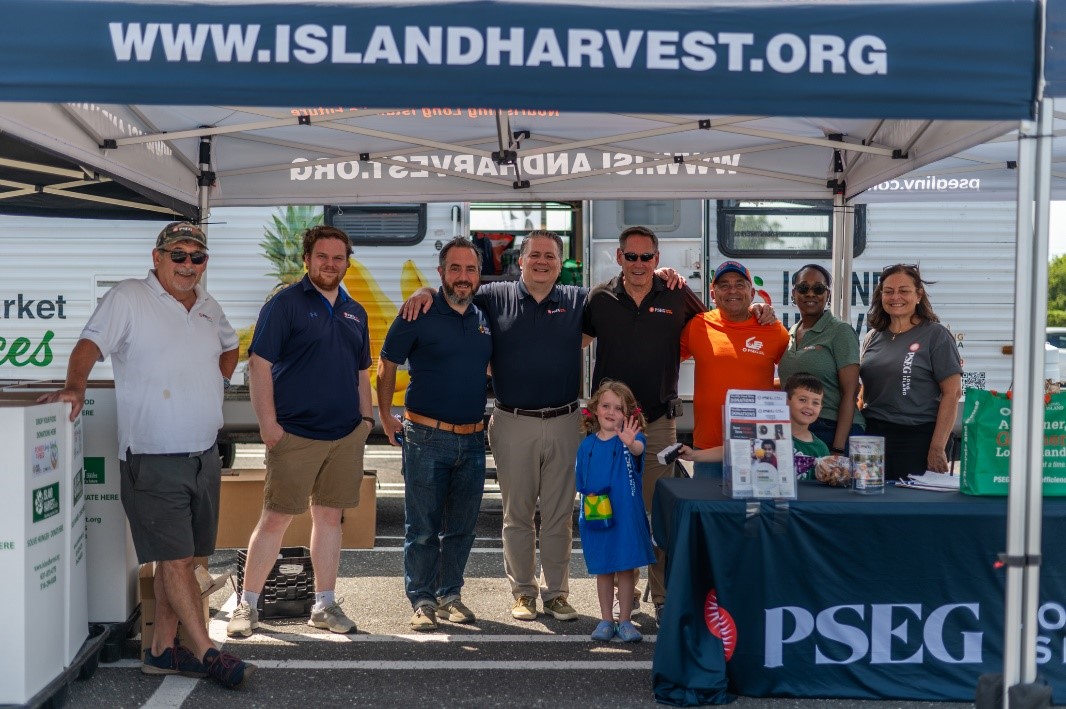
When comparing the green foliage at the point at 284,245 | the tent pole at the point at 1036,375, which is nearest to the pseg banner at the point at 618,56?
the tent pole at the point at 1036,375

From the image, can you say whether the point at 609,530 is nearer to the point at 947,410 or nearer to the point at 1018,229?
the point at 947,410

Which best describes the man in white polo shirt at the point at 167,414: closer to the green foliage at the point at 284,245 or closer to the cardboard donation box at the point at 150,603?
the cardboard donation box at the point at 150,603

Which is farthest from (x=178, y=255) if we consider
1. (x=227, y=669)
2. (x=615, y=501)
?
(x=615, y=501)

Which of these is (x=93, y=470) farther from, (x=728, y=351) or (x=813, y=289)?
(x=813, y=289)

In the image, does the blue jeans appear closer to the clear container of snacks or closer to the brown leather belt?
the brown leather belt

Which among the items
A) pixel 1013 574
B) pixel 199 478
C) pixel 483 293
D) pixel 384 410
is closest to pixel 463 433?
pixel 384 410

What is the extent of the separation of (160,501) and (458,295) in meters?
1.56

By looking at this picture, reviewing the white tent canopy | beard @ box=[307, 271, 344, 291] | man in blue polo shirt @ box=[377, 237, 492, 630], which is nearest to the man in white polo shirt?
beard @ box=[307, 271, 344, 291]

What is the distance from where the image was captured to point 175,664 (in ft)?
13.3

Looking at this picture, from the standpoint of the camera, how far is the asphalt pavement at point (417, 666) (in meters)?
3.82

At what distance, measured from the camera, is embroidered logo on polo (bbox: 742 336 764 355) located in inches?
185

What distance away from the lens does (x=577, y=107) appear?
308 cm

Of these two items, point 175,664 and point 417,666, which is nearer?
point 175,664

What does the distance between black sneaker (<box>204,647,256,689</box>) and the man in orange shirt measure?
2.20 m
